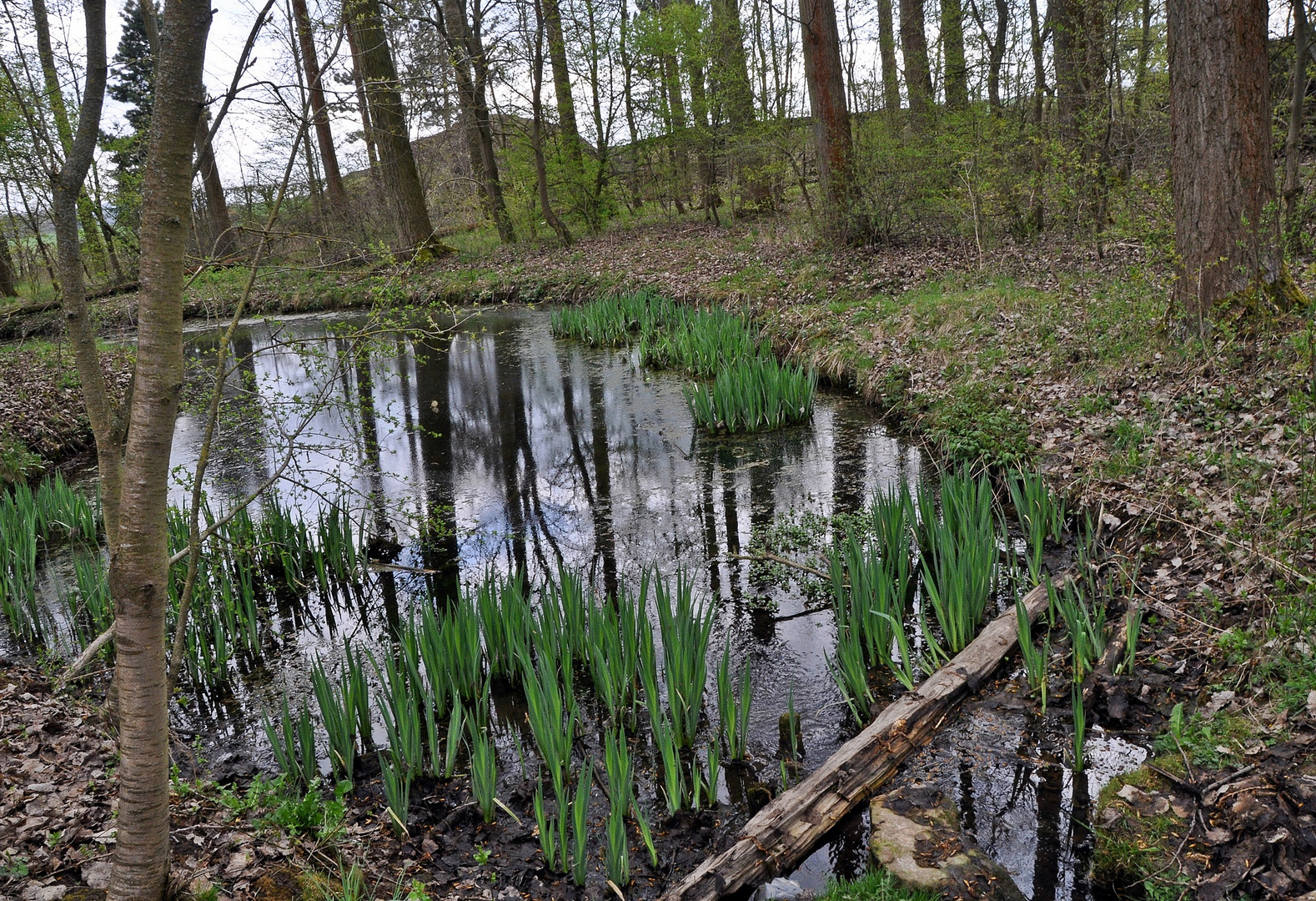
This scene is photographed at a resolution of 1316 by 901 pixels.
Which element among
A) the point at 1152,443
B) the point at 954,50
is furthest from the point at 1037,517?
the point at 954,50

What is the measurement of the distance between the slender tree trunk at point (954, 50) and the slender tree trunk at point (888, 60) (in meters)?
0.91

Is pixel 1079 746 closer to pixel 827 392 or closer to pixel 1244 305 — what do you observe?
pixel 1244 305

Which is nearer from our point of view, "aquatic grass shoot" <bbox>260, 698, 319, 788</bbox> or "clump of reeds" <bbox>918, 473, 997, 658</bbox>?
"aquatic grass shoot" <bbox>260, 698, 319, 788</bbox>

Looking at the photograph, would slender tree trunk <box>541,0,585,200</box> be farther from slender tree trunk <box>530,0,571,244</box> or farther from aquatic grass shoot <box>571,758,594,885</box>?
aquatic grass shoot <box>571,758,594,885</box>

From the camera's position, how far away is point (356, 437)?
16.5 feet

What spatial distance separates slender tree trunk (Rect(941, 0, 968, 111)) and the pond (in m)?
6.48

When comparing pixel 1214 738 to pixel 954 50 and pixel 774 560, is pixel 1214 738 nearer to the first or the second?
pixel 774 560

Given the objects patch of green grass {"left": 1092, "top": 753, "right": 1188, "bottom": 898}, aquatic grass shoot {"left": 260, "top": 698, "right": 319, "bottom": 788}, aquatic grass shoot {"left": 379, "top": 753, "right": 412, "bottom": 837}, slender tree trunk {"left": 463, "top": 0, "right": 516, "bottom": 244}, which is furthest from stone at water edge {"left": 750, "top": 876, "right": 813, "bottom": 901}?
slender tree trunk {"left": 463, "top": 0, "right": 516, "bottom": 244}

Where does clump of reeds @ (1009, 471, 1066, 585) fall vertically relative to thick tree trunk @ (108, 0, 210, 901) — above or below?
below

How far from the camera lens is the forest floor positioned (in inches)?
99.2

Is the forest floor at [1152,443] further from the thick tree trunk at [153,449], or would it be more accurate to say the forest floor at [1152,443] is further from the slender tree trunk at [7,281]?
the slender tree trunk at [7,281]

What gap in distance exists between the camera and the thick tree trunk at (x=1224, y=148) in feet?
16.8

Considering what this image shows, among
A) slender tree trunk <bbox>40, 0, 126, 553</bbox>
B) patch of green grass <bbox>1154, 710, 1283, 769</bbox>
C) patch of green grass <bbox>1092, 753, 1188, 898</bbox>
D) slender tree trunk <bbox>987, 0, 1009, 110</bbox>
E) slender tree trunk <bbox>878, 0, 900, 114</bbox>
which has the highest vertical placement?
slender tree trunk <bbox>878, 0, 900, 114</bbox>

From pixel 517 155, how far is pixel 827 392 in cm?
1415
